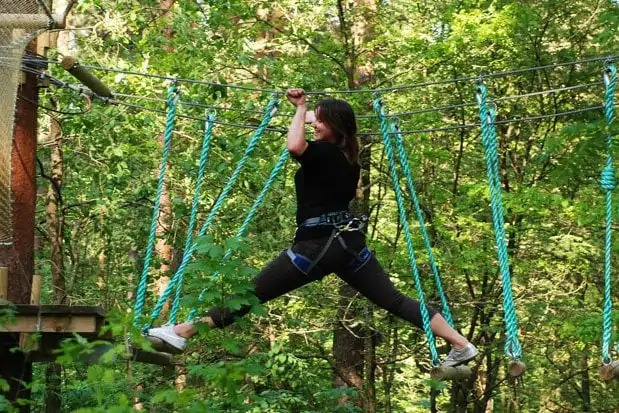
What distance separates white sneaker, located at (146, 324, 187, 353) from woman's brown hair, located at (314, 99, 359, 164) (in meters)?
1.07

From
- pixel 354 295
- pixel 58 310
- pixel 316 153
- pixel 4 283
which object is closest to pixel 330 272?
pixel 316 153

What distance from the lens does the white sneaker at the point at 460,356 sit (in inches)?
172

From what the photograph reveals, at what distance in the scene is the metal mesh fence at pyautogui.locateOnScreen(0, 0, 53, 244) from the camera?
4855mm

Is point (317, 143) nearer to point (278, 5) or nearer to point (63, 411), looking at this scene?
point (63, 411)

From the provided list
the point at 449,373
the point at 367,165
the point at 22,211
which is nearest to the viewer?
the point at 449,373

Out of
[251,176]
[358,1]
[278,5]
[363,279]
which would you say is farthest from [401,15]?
[363,279]

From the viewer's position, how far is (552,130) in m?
10.4

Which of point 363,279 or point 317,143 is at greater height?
point 317,143

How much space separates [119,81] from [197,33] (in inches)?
44.8

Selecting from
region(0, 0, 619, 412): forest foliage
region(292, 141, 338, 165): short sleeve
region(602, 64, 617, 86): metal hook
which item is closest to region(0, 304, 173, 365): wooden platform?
region(292, 141, 338, 165): short sleeve

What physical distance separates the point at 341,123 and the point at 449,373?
1.26 m

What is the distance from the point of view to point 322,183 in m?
4.04

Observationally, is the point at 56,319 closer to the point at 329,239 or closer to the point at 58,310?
the point at 58,310

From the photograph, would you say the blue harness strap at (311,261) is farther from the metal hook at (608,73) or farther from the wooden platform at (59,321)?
the metal hook at (608,73)
